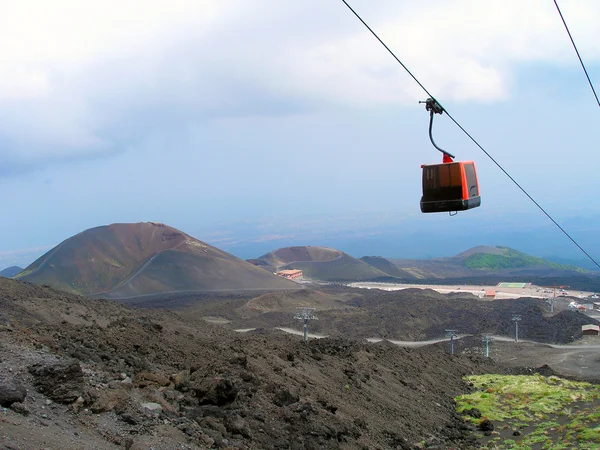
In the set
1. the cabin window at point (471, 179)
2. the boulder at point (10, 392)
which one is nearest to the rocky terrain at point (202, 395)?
the boulder at point (10, 392)

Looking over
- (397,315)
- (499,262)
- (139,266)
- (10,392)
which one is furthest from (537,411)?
(499,262)

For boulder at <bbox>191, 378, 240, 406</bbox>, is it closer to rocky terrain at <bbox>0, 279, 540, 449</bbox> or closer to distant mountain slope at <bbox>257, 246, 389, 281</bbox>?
rocky terrain at <bbox>0, 279, 540, 449</bbox>

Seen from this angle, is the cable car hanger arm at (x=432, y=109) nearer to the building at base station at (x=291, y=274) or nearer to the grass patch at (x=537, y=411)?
the grass patch at (x=537, y=411)

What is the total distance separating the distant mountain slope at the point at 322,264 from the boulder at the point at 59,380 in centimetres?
9634

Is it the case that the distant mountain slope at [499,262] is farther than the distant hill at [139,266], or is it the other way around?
the distant mountain slope at [499,262]

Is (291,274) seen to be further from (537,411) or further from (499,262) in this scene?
(537,411)

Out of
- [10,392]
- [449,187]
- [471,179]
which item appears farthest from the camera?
[471,179]

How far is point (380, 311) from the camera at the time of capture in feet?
196

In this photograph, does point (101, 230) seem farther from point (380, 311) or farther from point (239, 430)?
point (239, 430)

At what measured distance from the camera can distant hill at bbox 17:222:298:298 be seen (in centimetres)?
7400

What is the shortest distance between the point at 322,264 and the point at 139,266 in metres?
44.3

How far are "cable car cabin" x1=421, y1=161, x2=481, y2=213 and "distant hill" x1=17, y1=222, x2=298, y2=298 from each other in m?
63.6

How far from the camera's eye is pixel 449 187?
31.6 ft

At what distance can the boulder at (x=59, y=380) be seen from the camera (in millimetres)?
9477
